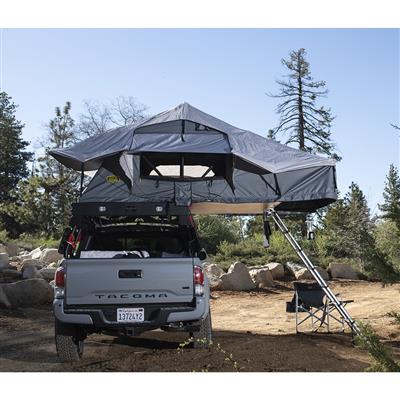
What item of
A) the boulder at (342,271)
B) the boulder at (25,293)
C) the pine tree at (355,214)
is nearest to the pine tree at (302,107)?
the pine tree at (355,214)

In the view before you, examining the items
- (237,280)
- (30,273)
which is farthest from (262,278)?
(30,273)

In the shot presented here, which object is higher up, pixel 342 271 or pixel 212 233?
pixel 212 233

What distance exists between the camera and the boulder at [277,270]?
16922mm

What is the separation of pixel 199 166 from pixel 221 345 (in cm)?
337

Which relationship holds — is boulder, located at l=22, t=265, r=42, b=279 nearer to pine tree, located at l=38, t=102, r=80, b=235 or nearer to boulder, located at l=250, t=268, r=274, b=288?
boulder, located at l=250, t=268, r=274, b=288

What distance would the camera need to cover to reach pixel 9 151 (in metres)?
37.4

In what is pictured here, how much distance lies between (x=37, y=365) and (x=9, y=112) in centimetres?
3303

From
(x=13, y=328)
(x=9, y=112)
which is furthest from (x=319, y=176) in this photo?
(x=9, y=112)

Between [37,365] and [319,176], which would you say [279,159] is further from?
[37,365]

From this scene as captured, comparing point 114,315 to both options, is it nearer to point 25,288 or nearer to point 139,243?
point 139,243

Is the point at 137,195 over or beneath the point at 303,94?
beneath

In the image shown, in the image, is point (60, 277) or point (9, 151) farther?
point (9, 151)

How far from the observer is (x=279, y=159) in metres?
7.86

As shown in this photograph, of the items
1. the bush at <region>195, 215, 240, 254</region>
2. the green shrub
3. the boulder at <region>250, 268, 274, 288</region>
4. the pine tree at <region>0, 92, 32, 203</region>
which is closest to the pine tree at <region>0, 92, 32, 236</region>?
the pine tree at <region>0, 92, 32, 203</region>
